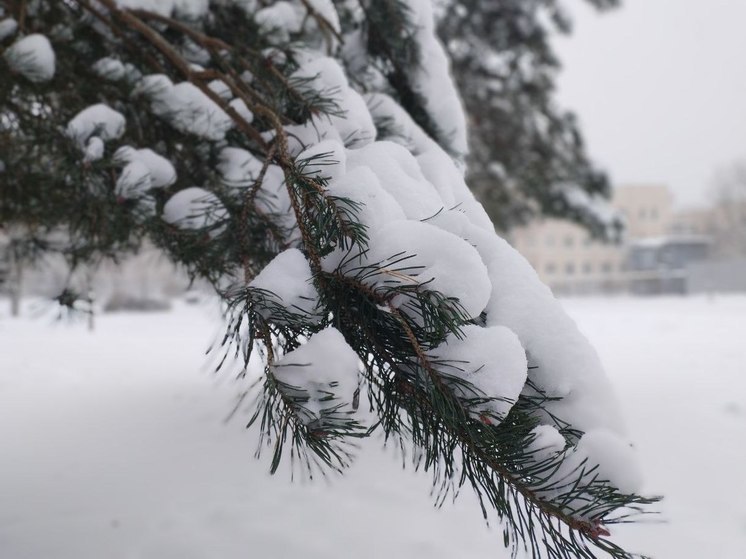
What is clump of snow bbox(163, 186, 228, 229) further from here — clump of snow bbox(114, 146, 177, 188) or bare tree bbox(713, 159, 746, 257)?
bare tree bbox(713, 159, 746, 257)

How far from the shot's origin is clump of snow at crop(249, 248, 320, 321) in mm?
821

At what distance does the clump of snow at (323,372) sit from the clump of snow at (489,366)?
155 mm

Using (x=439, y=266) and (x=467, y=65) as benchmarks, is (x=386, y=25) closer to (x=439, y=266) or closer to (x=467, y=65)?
(x=439, y=266)

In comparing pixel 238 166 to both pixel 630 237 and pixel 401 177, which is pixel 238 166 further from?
pixel 630 237

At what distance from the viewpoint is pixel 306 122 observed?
1.30 meters

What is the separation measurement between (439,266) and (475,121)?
174 inches

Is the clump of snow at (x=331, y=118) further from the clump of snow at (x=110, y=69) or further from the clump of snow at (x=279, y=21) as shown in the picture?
the clump of snow at (x=110, y=69)

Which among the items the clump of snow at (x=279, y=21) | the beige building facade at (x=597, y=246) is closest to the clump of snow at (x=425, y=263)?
the clump of snow at (x=279, y=21)

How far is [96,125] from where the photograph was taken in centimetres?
158

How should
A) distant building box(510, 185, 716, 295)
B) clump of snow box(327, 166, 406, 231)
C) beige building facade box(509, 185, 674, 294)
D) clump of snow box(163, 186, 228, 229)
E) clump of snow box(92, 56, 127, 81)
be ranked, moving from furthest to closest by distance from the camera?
beige building facade box(509, 185, 674, 294), distant building box(510, 185, 716, 295), clump of snow box(92, 56, 127, 81), clump of snow box(163, 186, 228, 229), clump of snow box(327, 166, 406, 231)

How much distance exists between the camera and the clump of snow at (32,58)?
1.58 meters

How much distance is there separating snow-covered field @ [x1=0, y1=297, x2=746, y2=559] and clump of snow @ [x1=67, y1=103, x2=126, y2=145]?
0.65 meters

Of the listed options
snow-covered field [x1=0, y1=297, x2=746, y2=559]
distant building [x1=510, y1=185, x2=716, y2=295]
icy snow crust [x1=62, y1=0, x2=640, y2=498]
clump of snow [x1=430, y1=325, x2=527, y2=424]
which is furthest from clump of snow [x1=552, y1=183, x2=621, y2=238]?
distant building [x1=510, y1=185, x2=716, y2=295]

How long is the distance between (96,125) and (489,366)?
1.44 m
